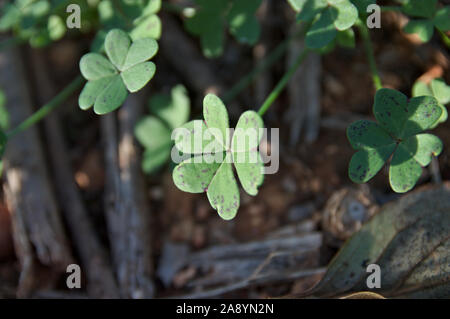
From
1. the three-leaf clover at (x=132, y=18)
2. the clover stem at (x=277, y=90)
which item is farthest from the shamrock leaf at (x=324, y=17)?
the three-leaf clover at (x=132, y=18)

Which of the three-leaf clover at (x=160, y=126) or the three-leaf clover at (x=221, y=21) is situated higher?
the three-leaf clover at (x=221, y=21)

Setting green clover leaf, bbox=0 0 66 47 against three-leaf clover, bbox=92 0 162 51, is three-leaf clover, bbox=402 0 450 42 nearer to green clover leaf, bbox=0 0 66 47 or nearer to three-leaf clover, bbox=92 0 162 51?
three-leaf clover, bbox=92 0 162 51

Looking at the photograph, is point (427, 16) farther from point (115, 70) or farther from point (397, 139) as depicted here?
point (115, 70)

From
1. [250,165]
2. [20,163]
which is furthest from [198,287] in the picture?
[20,163]

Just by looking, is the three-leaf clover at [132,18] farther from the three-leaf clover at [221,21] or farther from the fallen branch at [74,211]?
the fallen branch at [74,211]

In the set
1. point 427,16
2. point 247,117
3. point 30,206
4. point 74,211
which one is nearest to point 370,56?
point 427,16

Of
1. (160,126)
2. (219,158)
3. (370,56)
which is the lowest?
(219,158)

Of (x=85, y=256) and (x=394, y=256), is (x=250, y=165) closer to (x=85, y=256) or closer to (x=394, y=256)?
(x=394, y=256)
